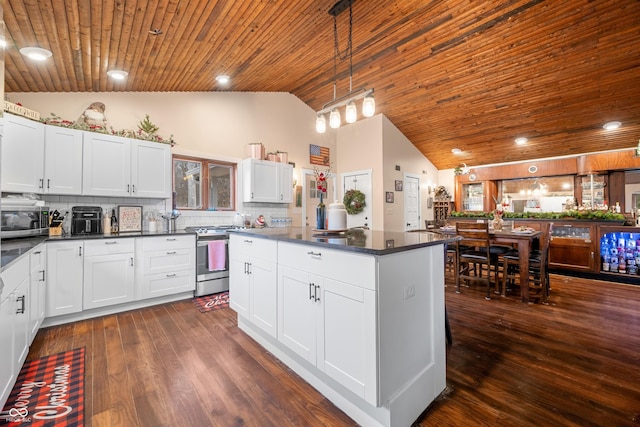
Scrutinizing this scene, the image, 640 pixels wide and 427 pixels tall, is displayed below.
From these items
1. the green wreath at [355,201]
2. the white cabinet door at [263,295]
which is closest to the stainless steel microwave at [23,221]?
the white cabinet door at [263,295]

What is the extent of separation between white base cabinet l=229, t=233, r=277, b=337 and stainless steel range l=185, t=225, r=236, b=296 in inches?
46.1

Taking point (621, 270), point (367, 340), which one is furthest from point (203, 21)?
point (621, 270)

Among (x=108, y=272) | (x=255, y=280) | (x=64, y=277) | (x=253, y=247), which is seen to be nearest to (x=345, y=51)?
(x=253, y=247)

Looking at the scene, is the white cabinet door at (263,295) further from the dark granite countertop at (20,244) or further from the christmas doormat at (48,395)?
the dark granite countertop at (20,244)

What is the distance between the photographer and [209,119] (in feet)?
15.9

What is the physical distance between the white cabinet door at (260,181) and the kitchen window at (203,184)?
1.03ft

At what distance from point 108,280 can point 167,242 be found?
731 millimetres

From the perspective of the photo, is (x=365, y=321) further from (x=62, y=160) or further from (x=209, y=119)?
(x=209, y=119)

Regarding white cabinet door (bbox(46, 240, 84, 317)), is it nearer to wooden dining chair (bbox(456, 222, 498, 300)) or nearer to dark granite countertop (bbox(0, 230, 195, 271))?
dark granite countertop (bbox(0, 230, 195, 271))

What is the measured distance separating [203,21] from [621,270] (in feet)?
22.7

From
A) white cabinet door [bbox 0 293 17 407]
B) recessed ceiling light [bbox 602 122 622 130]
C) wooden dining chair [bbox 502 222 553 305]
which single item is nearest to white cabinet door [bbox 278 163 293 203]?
wooden dining chair [bbox 502 222 553 305]

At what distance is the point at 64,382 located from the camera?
198 cm

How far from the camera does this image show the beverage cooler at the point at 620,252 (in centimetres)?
454

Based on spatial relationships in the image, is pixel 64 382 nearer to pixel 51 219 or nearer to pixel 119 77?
pixel 51 219
